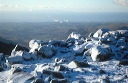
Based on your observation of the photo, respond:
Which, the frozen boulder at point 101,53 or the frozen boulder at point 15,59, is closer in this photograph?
the frozen boulder at point 101,53

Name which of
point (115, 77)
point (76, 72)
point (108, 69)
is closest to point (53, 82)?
point (76, 72)

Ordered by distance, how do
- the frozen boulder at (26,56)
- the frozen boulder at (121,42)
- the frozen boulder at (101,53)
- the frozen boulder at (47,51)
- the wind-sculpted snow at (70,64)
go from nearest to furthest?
the wind-sculpted snow at (70,64)
the frozen boulder at (101,53)
the frozen boulder at (26,56)
the frozen boulder at (47,51)
the frozen boulder at (121,42)

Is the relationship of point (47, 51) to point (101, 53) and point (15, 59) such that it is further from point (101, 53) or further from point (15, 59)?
point (101, 53)

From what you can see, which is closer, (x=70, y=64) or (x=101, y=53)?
(x=70, y=64)

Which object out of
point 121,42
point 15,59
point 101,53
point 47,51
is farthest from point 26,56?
point 121,42

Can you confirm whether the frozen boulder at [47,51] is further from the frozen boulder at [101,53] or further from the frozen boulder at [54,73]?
the frozen boulder at [54,73]

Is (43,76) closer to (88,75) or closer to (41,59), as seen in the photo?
(88,75)

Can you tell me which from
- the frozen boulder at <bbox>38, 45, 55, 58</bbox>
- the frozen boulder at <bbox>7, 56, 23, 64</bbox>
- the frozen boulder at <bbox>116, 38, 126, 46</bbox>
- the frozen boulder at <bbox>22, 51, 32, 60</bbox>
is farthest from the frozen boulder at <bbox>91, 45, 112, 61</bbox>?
the frozen boulder at <bbox>7, 56, 23, 64</bbox>

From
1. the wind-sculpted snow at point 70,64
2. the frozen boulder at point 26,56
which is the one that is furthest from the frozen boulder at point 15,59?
the frozen boulder at point 26,56
